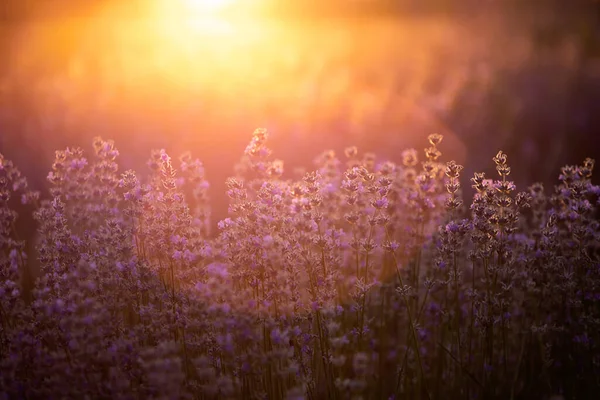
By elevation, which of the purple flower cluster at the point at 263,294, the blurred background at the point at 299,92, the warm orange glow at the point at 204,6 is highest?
the warm orange glow at the point at 204,6

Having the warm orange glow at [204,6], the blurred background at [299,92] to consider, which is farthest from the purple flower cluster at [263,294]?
the warm orange glow at [204,6]

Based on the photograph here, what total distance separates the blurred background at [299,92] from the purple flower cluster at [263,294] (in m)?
3.14

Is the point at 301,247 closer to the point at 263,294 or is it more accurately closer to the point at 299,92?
the point at 263,294

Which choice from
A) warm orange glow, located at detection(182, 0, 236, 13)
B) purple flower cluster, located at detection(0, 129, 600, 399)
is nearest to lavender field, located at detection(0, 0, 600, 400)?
purple flower cluster, located at detection(0, 129, 600, 399)

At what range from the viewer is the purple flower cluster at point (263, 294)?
8.23 feet

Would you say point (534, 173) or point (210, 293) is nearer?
point (210, 293)

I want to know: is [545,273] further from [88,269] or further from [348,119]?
[348,119]

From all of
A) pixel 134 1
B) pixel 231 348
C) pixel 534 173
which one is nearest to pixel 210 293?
pixel 231 348

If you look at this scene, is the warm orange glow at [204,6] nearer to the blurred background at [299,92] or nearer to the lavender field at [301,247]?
the blurred background at [299,92]

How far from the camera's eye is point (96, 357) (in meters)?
2.38

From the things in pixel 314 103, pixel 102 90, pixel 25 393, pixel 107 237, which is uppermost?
pixel 102 90

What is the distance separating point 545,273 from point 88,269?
7.51 feet

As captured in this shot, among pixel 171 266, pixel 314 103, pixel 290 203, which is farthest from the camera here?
pixel 314 103

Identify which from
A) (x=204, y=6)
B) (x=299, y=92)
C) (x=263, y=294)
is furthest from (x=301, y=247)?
(x=204, y=6)
